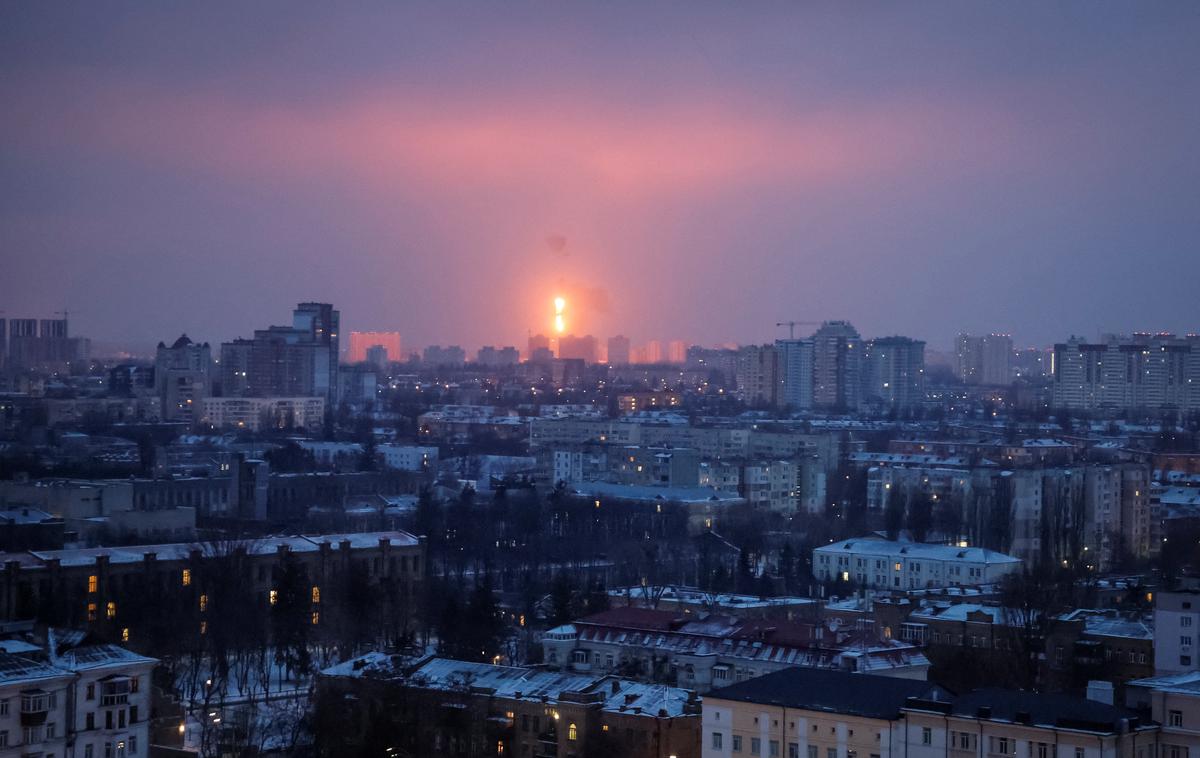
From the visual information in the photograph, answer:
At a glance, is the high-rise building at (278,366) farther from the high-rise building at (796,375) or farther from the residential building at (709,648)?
the residential building at (709,648)

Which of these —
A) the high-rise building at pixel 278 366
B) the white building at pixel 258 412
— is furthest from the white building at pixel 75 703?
the high-rise building at pixel 278 366

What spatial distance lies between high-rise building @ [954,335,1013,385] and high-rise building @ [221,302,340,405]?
3145 centimetres

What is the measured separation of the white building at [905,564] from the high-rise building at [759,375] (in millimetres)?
35883

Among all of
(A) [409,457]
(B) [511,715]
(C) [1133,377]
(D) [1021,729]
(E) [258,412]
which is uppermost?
(C) [1133,377]

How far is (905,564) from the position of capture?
1755 cm

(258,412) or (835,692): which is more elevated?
(258,412)

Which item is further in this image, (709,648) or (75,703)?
(709,648)

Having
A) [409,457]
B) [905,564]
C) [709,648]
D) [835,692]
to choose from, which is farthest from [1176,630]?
[409,457]

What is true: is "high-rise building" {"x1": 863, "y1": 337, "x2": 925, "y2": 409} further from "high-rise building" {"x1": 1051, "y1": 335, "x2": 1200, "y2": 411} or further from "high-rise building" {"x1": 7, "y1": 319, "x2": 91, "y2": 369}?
"high-rise building" {"x1": 7, "y1": 319, "x2": 91, "y2": 369}

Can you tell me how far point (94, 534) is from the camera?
17.4 meters

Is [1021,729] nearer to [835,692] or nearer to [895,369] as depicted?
[835,692]

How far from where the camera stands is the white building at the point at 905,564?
16906 millimetres

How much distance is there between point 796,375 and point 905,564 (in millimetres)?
38092

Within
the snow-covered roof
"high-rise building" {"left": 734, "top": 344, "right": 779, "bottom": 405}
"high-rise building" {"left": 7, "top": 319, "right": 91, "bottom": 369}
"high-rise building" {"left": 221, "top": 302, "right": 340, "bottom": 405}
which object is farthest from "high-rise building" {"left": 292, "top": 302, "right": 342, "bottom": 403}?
the snow-covered roof
